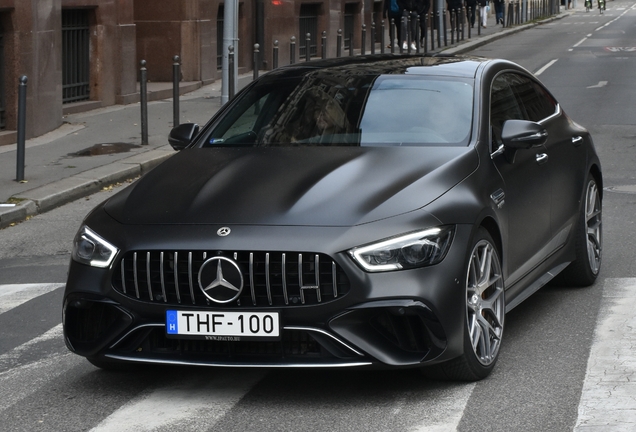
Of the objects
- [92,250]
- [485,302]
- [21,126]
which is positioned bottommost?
[485,302]

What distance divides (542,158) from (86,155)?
821 centimetres

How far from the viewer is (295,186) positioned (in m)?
5.41

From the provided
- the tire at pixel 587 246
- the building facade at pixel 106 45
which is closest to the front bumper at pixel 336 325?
the tire at pixel 587 246

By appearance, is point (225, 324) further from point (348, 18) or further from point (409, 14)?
point (348, 18)

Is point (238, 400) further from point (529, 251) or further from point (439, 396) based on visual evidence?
point (529, 251)

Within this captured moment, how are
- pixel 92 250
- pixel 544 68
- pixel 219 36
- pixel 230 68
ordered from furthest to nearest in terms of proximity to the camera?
1. pixel 544 68
2. pixel 219 36
3. pixel 230 68
4. pixel 92 250

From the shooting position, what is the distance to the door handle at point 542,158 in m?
6.55

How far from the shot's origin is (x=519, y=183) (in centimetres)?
617

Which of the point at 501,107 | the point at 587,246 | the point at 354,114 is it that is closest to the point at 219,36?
the point at 587,246

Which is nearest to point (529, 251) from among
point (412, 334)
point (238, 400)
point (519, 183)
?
point (519, 183)

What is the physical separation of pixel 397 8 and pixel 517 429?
2729 centimetres

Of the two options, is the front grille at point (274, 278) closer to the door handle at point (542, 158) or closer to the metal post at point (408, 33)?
the door handle at point (542, 158)

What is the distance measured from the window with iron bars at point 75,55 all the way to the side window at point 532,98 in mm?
11905

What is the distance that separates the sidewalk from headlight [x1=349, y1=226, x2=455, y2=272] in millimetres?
6043
